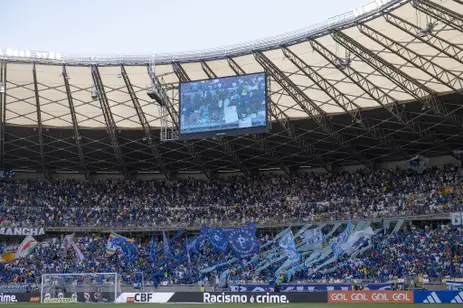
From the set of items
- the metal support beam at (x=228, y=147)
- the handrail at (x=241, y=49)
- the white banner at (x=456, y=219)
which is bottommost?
the white banner at (x=456, y=219)

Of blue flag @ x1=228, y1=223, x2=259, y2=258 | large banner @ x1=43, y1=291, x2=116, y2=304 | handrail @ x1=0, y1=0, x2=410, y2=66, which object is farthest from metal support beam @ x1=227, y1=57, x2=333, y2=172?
large banner @ x1=43, y1=291, x2=116, y2=304

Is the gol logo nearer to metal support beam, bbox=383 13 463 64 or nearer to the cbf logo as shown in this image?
the cbf logo

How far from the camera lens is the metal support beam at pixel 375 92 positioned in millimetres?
41000

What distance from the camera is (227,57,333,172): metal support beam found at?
4547 centimetres

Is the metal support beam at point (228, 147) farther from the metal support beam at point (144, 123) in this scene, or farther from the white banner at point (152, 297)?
the white banner at point (152, 297)

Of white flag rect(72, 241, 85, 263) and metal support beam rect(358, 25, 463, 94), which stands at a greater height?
metal support beam rect(358, 25, 463, 94)

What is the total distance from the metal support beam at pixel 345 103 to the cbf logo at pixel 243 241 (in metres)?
13.8

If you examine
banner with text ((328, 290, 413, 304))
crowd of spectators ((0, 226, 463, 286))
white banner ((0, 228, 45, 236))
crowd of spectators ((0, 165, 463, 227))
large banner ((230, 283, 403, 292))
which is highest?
crowd of spectators ((0, 165, 463, 227))

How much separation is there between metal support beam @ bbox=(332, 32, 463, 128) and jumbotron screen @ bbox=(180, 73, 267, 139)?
6.32m

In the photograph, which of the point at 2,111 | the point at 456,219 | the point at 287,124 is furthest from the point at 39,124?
the point at 456,219

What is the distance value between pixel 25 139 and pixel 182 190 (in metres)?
17.6

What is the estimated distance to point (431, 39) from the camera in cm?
3800

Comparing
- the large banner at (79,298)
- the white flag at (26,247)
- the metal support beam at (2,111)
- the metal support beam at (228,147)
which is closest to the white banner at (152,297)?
the large banner at (79,298)

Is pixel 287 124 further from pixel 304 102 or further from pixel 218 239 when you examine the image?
pixel 218 239
